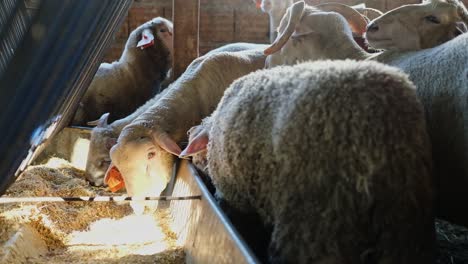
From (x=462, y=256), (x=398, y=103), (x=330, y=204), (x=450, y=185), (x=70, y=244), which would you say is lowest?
(x=70, y=244)

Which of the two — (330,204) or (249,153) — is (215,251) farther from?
(330,204)

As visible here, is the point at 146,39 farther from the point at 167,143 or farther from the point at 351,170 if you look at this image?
the point at 351,170

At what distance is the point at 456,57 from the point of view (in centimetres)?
201

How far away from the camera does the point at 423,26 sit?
106 inches

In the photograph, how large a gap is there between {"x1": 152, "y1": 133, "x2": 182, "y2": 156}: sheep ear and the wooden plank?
0.09 m

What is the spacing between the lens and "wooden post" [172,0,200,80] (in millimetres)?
4719

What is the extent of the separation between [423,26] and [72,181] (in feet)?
9.54

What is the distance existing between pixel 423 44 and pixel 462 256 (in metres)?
1.13

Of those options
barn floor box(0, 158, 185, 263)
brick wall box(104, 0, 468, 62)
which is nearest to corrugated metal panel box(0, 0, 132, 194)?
barn floor box(0, 158, 185, 263)

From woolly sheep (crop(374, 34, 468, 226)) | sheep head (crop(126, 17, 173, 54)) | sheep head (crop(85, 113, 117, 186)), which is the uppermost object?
woolly sheep (crop(374, 34, 468, 226))

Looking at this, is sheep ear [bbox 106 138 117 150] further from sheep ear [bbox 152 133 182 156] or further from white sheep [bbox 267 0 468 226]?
white sheep [bbox 267 0 468 226]

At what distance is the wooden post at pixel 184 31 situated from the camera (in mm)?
4719

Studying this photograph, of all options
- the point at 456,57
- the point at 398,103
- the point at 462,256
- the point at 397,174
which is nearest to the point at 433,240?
the point at 397,174

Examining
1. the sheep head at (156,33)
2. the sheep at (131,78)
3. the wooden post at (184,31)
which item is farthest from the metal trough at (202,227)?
the sheep head at (156,33)
